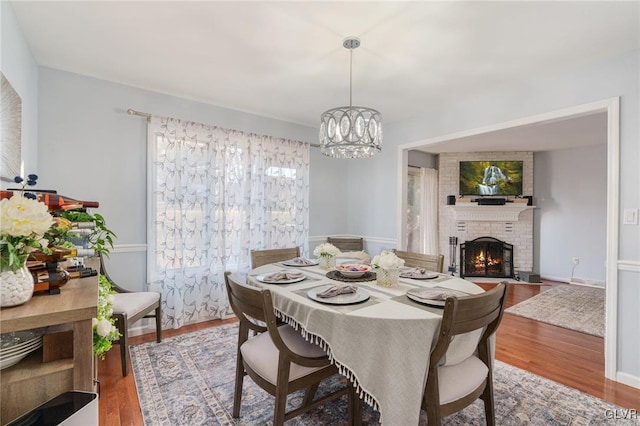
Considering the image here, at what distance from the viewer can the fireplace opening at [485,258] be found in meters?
5.88

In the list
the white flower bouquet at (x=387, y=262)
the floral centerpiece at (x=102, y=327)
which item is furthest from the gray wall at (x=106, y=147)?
the white flower bouquet at (x=387, y=262)

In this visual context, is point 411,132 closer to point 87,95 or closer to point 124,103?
point 124,103

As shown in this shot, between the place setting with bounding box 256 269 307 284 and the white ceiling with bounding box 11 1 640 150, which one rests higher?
the white ceiling with bounding box 11 1 640 150

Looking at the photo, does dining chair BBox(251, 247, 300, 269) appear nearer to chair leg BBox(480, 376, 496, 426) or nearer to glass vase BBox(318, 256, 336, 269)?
glass vase BBox(318, 256, 336, 269)

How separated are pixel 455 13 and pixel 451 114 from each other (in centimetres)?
169

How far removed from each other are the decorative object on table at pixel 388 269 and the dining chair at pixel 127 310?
1905 mm

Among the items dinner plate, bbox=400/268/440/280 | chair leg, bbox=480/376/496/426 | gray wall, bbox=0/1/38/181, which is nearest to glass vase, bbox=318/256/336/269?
dinner plate, bbox=400/268/440/280

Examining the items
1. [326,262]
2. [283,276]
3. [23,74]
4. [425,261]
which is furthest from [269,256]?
[23,74]

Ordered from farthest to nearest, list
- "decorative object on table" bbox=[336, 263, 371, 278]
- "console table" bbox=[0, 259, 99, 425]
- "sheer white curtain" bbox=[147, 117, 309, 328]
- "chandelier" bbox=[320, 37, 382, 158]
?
"sheer white curtain" bbox=[147, 117, 309, 328] < "chandelier" bbox=[320, 37, 382, 158] < "decorative object on table" bbox=[336, 263, 371, 278] < "console table" bbox=[0, 259, 99, 425]

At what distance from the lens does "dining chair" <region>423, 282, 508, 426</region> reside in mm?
1273

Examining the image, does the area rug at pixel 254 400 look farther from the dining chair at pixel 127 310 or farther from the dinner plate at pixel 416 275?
the dinner plate at pixel 416 275

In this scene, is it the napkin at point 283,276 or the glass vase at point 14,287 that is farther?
the napkin at point 283,276

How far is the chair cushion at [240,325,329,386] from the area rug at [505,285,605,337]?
10.5 ft

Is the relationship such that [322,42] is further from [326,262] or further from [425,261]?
[425,261]
